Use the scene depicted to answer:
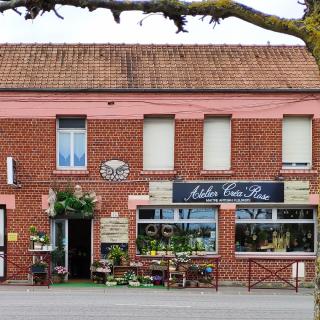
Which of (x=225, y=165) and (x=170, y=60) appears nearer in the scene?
(x=225, y=165)

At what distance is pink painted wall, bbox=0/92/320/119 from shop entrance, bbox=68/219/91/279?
3249 millimetres

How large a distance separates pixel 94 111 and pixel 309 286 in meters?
8.01

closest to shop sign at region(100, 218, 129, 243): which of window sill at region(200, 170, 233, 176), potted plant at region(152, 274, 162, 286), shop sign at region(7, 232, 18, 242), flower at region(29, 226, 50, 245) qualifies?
potted plant at region(152, 274, 162, 286)

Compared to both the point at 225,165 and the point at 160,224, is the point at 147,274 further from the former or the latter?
the point at 225,165

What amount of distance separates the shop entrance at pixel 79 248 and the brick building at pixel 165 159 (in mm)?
56

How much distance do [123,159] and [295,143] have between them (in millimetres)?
5066

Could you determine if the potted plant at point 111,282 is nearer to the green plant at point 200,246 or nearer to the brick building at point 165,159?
the brick building at point 165,159

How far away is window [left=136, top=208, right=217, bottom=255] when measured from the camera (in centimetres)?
1848

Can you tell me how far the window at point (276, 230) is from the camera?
18578mm

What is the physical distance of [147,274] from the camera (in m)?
18.1

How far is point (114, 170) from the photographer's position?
1825cm

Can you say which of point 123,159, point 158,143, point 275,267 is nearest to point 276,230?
point 275,267

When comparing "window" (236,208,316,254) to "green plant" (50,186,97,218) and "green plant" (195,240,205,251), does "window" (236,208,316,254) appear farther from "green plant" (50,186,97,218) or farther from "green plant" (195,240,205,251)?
"green plant" (50,186,97,218)

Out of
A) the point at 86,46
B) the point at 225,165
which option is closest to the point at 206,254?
the point at 225,165
